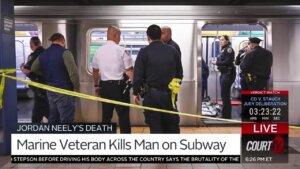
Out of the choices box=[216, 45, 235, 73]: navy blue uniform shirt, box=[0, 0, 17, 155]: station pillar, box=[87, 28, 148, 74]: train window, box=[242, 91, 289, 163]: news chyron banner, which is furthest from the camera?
box=[216, 45, 235, 73]: navy blue uniform shirt

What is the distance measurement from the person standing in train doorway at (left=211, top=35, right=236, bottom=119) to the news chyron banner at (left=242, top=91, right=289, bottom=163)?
3643mm

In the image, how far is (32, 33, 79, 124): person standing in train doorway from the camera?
6777mm

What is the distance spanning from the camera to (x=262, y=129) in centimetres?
536

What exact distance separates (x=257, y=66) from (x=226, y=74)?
3.55 ft

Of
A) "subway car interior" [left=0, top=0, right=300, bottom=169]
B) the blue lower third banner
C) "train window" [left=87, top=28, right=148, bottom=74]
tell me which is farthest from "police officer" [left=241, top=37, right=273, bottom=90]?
the blue lower third banner

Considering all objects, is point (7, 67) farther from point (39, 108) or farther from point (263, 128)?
→ point (263, 128)

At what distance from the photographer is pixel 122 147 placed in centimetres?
525

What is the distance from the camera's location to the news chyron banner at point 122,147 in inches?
204

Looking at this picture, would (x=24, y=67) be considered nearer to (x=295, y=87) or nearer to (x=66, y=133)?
(x=66, y=133)

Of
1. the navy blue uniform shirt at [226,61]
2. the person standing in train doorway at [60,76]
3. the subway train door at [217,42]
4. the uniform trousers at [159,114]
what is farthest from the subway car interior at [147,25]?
the subway train door at [217,42]

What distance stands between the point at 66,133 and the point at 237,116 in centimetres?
614

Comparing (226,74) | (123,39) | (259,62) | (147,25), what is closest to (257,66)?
(259,62)

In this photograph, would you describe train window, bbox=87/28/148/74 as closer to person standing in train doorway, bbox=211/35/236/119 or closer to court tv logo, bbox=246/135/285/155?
person standing in train doorway, bbox=211/35/236/119

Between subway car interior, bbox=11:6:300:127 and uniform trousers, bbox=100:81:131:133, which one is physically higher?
subway car interior, bbox=11:6:300:127
